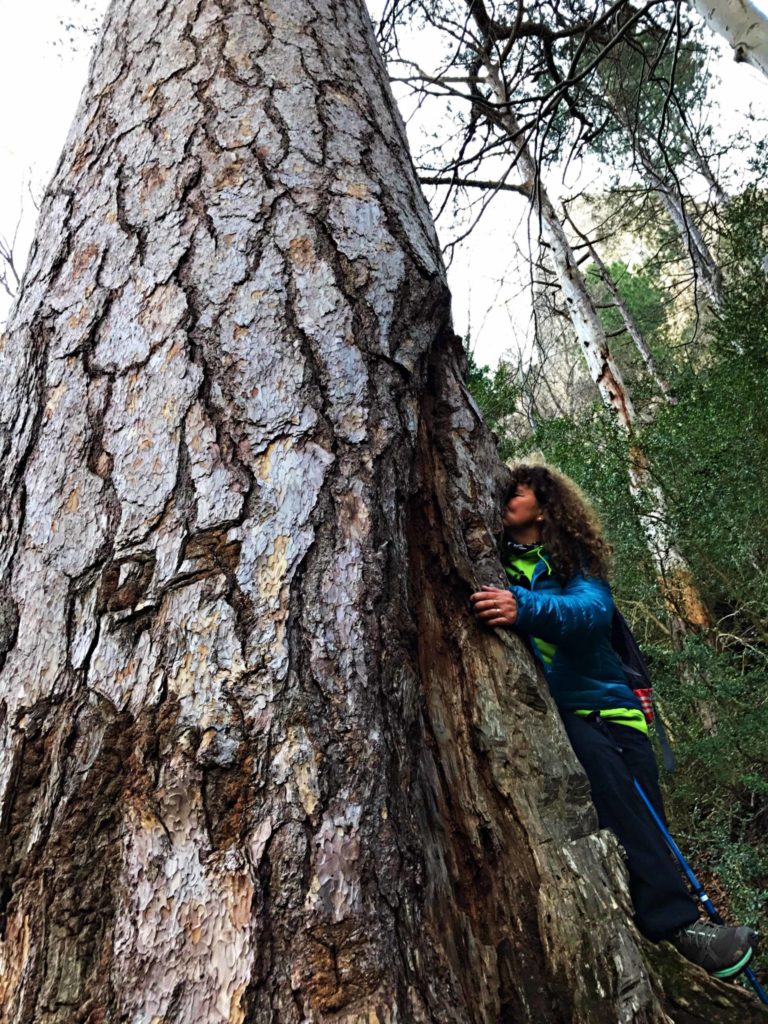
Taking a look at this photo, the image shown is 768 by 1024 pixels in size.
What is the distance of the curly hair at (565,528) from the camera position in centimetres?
219

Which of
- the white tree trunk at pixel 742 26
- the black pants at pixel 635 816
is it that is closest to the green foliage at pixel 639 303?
the white tree trunk at pixel 742 26

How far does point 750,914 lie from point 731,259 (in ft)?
19.3

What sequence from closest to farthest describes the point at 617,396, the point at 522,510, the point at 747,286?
the point at 522,510
the point at 747,286
the point at 617,396

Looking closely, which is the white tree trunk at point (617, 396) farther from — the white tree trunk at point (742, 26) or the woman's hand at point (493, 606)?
the woman's hand at point (493, 606)

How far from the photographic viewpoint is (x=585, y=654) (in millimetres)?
2031

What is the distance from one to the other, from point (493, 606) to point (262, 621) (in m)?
0.57

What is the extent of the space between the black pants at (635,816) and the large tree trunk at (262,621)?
0.26m

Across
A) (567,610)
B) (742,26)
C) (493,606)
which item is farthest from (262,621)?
(742,26)

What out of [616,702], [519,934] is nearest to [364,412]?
[519,934]

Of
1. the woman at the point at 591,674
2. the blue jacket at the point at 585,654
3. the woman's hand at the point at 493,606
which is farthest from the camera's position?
the blue jacket at the point at 585,654

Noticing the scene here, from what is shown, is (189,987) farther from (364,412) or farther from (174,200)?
(174,200)

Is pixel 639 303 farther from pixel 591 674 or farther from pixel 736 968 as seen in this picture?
pixel 736 968

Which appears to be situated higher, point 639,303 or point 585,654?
point 639,303

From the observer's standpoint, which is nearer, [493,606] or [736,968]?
[493,606]
